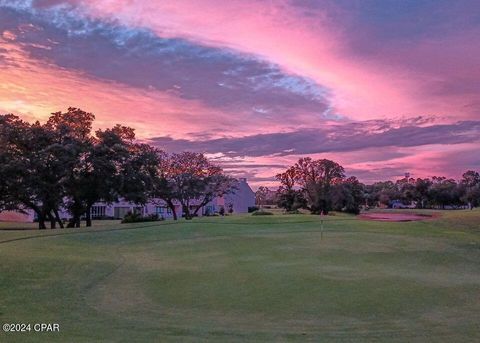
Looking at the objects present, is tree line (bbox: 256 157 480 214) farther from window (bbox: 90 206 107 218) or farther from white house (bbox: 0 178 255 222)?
window (bbox: 90 206 107 218)

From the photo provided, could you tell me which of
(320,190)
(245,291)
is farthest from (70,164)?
(320,190)

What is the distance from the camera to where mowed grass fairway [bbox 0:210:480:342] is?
923cm

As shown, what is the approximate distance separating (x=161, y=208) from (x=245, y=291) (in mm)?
80619

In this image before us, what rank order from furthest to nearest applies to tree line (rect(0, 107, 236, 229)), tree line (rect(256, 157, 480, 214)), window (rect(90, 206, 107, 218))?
1. window (rect(90, 206, 107, 218))
2. tree line (rect(256, 157, 480, 214))
3. tree line (rect(0, 107, 236, 229))

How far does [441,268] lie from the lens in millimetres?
17859

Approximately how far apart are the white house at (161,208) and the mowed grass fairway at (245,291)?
61442mm

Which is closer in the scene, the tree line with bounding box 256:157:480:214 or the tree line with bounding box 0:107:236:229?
the tree line with bounding box 0:107:236:229

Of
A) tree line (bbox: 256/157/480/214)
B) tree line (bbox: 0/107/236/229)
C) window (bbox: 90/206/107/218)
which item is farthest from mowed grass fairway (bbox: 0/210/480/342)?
window (bbox: 90/206/107/218)

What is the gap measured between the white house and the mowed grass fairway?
61.4 m

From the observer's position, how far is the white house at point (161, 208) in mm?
87062

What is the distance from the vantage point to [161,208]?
91.9 m

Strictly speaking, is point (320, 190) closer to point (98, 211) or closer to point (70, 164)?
point (98, 211)

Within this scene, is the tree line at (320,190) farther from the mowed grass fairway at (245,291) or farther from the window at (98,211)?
the mowed grass fairway at (245,291)

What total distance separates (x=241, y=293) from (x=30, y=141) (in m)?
39.0
